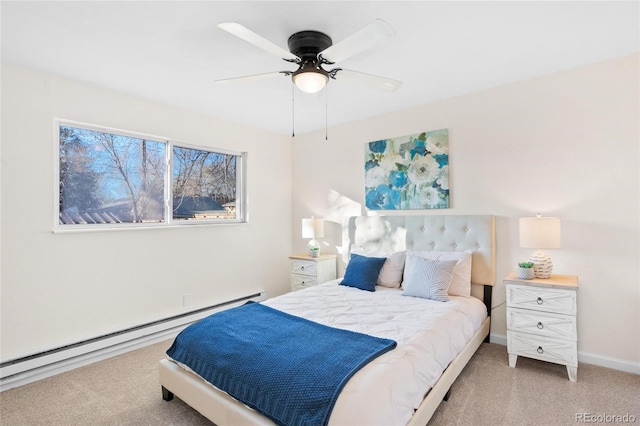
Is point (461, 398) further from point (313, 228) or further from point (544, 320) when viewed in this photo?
point (313, 228)

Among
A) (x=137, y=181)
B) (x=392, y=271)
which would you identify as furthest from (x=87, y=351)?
(x=392, y=271)

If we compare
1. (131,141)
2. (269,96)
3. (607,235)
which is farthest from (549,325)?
(131,141)

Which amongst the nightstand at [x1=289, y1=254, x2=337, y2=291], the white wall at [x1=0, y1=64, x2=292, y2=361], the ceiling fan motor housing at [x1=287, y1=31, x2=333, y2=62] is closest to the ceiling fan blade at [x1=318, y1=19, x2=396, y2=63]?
the ceiling fan motor housing at [x1=287, y1=31, x2=333, y2=62]

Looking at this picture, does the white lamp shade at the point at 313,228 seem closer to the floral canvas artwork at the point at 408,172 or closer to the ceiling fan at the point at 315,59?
the floral canvas artwork at the point at 408,172

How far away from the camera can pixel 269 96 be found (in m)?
3.23

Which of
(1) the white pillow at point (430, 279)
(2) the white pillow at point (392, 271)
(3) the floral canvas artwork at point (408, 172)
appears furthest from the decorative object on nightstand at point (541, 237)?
(2) the white pillow at point (392, 271)

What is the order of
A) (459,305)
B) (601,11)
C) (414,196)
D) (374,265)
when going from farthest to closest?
(414,196)
(374,265)
(459,305)
(601,11)

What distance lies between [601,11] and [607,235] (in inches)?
65.4

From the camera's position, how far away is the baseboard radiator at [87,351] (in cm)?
242

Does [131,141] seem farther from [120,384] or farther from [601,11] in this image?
[601,11]

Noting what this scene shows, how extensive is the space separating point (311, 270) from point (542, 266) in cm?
240

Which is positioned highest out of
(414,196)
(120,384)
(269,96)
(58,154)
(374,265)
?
(269,96)

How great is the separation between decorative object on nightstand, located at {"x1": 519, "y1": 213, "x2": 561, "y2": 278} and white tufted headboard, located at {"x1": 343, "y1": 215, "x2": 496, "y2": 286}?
0.39 metres

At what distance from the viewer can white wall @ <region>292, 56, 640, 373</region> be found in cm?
251
